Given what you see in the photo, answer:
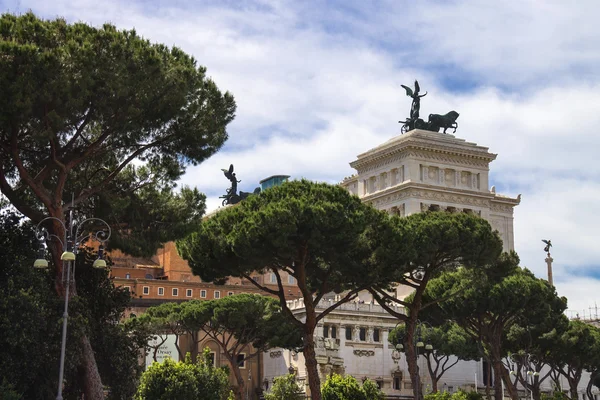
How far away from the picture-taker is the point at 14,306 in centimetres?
2691

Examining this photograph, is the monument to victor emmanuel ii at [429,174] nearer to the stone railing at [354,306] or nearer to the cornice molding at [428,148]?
the cornice molding at [428,148]

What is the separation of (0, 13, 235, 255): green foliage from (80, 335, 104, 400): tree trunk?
3857 mm

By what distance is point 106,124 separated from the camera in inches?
1133

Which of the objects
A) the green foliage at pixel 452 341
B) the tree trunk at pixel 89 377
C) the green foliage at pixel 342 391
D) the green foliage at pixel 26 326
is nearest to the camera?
the green foliage at pixel 26 326

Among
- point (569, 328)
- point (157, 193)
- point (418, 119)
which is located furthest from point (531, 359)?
point (157, 193)

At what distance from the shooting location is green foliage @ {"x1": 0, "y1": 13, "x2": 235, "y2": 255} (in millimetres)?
26047

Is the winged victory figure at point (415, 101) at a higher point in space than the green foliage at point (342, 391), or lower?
higher

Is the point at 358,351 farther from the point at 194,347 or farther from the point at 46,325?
the point at 46,325

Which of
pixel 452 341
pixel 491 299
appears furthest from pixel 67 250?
pixel 452 341

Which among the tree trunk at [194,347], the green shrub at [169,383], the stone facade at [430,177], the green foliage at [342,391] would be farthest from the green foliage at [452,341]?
the green shrub at [169,383]

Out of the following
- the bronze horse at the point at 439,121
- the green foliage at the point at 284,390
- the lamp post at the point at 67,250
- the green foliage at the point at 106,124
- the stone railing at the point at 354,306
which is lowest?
the green foliage at the point at 284,390

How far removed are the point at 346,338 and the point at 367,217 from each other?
3916 centimetres

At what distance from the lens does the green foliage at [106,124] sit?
2605 cm

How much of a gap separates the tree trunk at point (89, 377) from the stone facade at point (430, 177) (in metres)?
57.9
